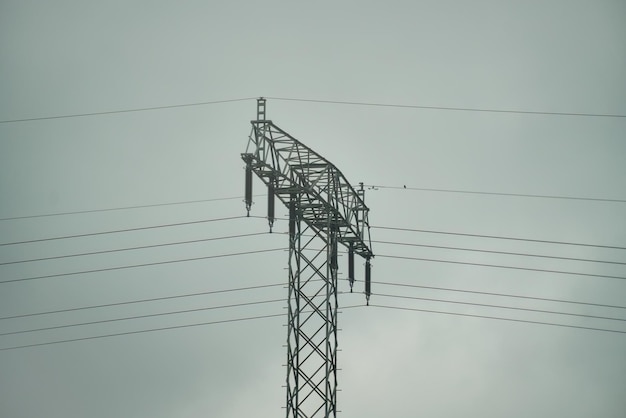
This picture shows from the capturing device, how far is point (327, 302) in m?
47.9

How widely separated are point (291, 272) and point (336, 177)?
13.1 feet

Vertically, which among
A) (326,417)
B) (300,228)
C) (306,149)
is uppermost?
(306,149)

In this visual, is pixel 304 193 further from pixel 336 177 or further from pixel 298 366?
pixel 298 366

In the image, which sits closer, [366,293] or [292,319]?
[292,319]

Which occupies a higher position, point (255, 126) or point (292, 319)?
point (255, 126)

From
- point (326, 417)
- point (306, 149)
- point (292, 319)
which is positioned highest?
point (306, 149)

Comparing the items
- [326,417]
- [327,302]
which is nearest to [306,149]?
[327,302]

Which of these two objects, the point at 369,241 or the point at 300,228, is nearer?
the point at 300,228

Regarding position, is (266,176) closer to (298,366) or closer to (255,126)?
(255,126)

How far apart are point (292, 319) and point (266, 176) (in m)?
5.33

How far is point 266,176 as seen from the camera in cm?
4828

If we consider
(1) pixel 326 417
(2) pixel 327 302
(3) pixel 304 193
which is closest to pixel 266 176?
(3) pixel 304 193

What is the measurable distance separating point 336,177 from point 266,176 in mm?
2675

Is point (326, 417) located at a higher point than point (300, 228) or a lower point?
lower
